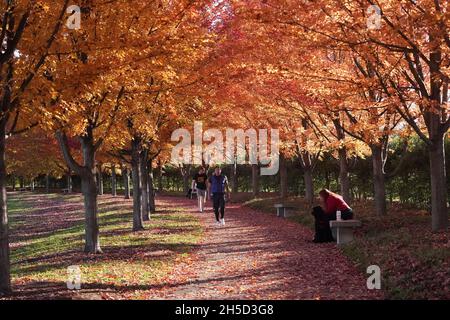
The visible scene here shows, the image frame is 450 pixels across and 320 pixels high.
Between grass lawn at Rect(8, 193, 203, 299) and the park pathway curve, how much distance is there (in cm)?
48

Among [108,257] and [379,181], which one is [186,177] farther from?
[108,257]

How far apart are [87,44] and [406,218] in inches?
381

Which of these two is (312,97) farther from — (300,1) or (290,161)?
(290,161)

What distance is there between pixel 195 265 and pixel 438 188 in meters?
5.45

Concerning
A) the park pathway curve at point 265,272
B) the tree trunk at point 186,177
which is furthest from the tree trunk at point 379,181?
the tree trunk at point 186,177

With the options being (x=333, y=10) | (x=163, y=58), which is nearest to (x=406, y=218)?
(x=333, y=10)

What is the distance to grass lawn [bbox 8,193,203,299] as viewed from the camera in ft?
26.0

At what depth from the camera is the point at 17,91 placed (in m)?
7.60

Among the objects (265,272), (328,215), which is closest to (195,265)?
(265,272)

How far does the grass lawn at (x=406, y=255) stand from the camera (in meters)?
6.57

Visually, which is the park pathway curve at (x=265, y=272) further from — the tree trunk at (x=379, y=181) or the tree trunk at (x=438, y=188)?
the tree trunk at (x=379, y=181)

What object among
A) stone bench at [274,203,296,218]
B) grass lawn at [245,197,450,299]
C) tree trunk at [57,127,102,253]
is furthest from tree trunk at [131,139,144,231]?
grass lawn at [245,197,450,299]

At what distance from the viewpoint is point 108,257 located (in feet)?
36.5

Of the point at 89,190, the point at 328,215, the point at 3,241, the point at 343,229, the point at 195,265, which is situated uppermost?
the point at 89,190
